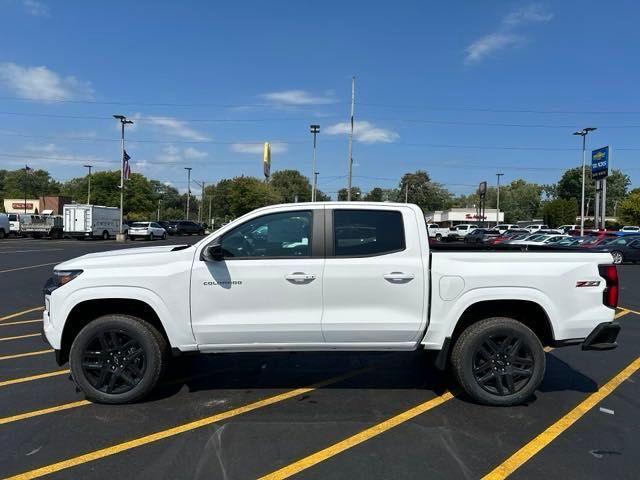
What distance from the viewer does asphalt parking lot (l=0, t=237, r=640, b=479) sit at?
3752 mm

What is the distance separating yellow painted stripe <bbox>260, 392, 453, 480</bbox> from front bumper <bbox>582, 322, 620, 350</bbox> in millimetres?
1376

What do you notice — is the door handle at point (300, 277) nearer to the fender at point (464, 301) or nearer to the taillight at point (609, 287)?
the fender at point (464, 301)

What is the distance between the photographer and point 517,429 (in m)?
4.44

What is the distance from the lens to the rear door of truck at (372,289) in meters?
4.78

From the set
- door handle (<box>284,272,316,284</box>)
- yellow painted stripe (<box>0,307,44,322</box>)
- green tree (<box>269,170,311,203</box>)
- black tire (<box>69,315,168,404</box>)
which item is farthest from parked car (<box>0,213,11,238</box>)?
green tree (<box>269,170,311,203</box>)

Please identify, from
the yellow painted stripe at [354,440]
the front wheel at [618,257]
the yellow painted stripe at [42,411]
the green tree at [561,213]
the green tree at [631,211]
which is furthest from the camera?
the green tree at [561,213]

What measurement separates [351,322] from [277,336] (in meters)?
0.67

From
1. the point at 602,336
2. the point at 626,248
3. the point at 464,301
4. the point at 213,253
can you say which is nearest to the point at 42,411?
the point at 213,253

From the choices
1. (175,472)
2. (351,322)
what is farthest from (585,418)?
(175,472)

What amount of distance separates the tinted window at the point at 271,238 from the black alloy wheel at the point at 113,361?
4.02ft

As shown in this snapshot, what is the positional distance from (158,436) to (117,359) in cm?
97

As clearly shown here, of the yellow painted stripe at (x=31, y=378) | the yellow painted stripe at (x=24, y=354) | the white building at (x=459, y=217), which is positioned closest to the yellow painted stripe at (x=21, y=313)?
the yellow painted stripe at (x=24, y=354)

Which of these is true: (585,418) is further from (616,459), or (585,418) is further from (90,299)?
(90,299)

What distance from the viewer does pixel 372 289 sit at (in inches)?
188
